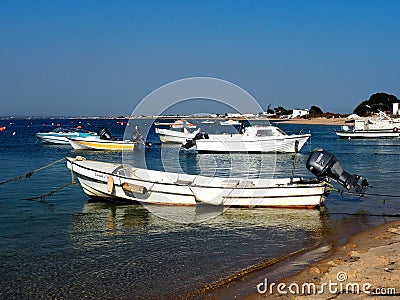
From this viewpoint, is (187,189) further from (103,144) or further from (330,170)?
(103,144)

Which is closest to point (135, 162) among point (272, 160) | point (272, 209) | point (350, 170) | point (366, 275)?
point (272, 160)

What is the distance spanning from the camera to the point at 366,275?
9273 mm

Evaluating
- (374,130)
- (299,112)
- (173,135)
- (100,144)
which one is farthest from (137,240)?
(299,112)

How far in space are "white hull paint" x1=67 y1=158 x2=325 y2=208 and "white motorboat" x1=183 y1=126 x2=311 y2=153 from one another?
21.7m

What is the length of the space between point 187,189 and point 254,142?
23.5 metres

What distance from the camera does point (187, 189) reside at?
17.6m

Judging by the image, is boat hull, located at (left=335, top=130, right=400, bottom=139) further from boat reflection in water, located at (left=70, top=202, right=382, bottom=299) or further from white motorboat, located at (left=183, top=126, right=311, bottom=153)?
boat reflection in water, located at (left=70, top=202, right=382, bottom=299)

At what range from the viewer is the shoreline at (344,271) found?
8648 mm

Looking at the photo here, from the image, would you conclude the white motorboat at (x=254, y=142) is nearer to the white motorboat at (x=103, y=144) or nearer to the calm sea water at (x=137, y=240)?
the white motorboat at (x=103, y=144)

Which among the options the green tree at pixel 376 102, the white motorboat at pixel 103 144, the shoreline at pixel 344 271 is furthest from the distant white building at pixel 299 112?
the shoreline at pixel 344 271

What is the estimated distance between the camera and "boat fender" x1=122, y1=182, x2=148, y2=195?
17.9 metres

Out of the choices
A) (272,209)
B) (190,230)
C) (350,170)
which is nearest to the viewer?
(190,230)

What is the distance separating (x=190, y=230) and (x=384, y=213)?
21.9 feet

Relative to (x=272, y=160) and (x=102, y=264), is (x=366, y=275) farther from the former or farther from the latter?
(x=272, y=160)
